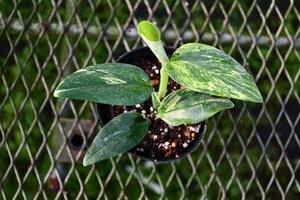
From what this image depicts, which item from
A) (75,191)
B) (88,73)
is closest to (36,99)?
(75,191)

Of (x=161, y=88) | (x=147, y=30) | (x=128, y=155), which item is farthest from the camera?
(x=128, y=155)

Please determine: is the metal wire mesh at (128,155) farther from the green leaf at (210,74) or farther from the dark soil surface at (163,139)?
the green leaf at (210,74)

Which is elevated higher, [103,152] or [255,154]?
[103,152]

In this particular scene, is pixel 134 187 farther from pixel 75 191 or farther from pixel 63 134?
pixel 63 134

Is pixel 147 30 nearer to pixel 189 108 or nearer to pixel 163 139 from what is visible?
pixel 189 108

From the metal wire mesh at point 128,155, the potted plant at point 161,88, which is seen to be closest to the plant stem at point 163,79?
the potted plant at point 161,88

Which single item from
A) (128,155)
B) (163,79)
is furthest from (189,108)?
(128,155)

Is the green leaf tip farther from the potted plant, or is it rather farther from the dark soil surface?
the dark soil surface
